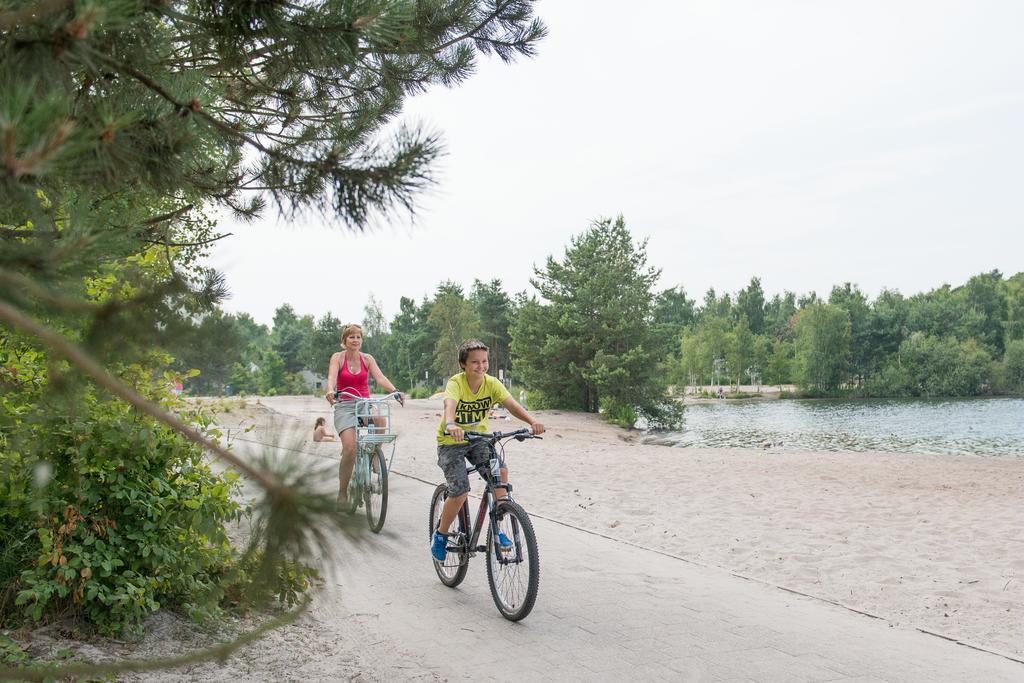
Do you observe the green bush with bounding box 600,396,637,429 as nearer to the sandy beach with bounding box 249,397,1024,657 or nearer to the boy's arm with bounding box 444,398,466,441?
the sandy beach with bounding box 249,397,1024,657

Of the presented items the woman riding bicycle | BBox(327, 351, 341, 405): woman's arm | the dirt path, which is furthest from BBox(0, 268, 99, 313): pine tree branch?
BBox(327, 351, 341, 405): woman's arm

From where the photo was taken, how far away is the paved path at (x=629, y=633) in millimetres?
4492

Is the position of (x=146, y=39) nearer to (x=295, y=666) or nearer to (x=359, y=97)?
(x=359, y=97)

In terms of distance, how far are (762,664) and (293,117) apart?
3739 mm

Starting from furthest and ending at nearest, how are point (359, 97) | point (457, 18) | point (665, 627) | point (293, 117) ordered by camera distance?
point (665, 627), point (457, 18), point (359, 97), point (293, 117)

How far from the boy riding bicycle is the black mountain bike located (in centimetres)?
9

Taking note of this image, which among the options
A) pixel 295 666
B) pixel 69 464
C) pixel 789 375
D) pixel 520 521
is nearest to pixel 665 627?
pixel 520 521

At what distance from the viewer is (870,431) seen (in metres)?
35.0

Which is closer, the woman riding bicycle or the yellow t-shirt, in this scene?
the yellow t-shirt

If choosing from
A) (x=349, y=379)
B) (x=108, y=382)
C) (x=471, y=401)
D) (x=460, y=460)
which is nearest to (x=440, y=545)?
A: (x=460, y=460)

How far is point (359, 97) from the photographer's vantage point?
439 centimetres

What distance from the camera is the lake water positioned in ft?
90.8

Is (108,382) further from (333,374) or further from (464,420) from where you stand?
(333,374)

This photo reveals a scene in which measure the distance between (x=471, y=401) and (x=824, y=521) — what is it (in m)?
5.65
